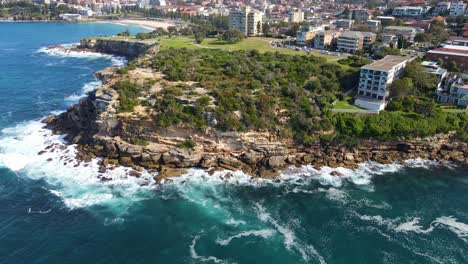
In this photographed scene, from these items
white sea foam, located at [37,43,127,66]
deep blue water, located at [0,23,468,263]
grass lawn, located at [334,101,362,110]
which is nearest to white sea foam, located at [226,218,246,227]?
deep blue water, located at [0,23,468,263]

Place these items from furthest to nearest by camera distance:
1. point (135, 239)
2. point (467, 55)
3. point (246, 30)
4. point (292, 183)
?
point (246, 30), point (467, 55), point (292, 183), point (135, 239)

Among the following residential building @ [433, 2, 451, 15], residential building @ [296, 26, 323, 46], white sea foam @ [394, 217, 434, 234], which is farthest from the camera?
residential building @ [433, 2, 451, 15]

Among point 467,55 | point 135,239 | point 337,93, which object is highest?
point 467,55

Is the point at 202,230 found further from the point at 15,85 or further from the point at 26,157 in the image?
the point at 15,85

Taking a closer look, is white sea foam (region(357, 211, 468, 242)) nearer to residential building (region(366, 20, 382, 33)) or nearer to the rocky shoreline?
the rocky shoreline

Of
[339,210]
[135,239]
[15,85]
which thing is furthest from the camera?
[15,85]

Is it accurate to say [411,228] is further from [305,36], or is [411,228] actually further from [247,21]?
[247,21]

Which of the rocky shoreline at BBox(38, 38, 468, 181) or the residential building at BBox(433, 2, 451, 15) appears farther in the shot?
the residential building at BBox(433, 2, 451, 15)

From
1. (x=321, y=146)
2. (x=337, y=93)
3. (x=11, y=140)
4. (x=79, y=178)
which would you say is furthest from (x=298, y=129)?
(x=11, y=140)
